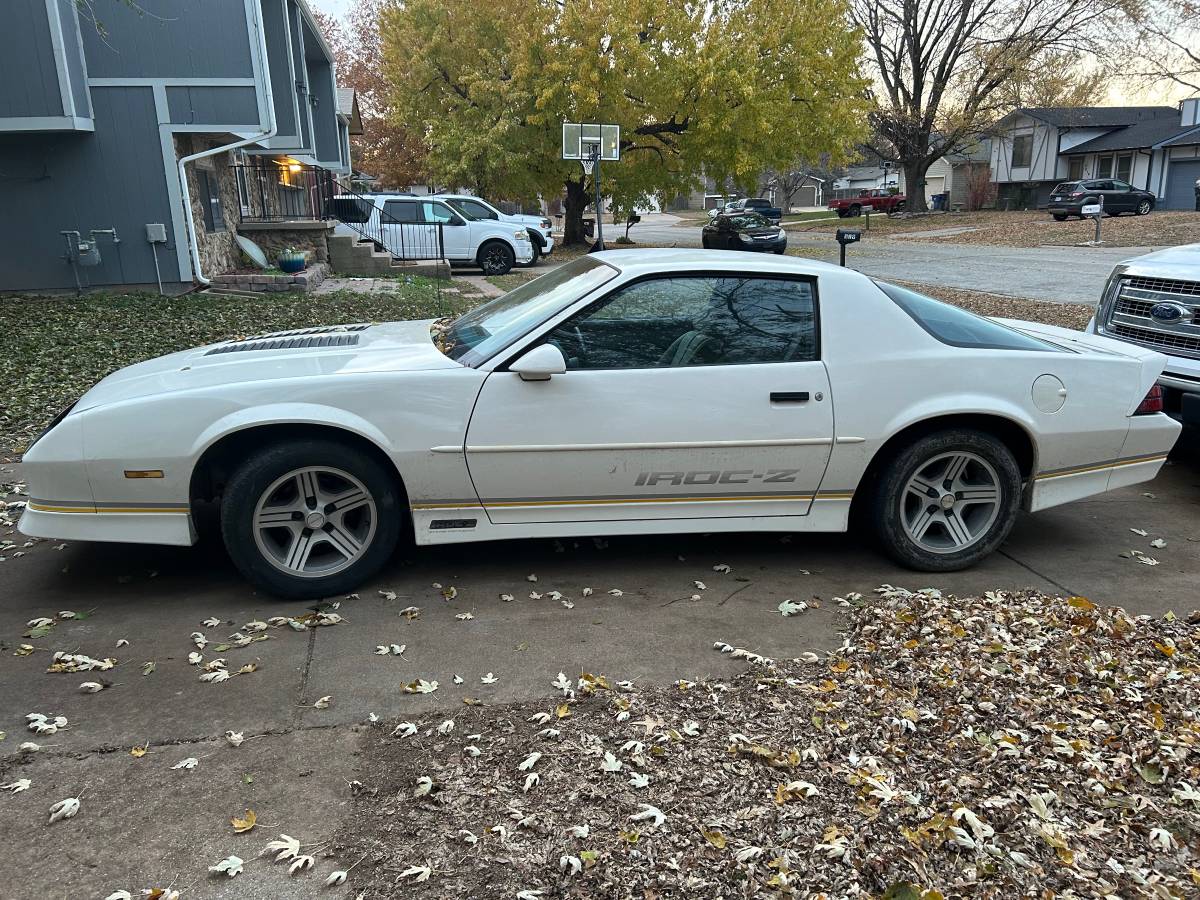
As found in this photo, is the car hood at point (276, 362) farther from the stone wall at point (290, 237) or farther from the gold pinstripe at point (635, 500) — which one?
the stone wall at point (290, 237)

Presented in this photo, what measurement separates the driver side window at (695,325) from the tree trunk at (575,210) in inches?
1007

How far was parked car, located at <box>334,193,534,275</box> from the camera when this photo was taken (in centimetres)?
2128

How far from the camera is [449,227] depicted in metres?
21.2

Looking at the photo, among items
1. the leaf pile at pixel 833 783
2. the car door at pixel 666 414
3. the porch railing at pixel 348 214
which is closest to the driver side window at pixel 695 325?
the car door at pixel 666 414

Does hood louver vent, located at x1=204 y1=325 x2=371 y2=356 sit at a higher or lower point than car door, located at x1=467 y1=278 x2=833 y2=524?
higher

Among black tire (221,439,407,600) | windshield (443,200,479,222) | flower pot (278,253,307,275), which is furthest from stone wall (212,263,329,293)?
black tire (221,439,407,600)

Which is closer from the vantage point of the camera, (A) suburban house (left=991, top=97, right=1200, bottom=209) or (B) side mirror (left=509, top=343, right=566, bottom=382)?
(B) side mirror (left=509, top=343, right=566, bottom=382)

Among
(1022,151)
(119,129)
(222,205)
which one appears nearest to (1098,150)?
(1022,151)

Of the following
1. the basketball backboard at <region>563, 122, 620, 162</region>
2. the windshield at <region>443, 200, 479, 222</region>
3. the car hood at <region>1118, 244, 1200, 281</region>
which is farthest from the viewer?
the windshield at <region>443, 200, 479, 222</region>

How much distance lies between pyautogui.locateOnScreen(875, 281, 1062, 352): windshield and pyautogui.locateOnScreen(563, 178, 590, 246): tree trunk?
25.4m

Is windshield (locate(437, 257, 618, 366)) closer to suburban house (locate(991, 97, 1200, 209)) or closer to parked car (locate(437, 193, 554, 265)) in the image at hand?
parked car (locate(437, 193, 554, 265))

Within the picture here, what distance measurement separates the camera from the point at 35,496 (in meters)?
4.10

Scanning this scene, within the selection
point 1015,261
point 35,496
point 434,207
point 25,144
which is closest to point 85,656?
point 35,496

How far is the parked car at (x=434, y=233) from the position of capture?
69.8 feet
